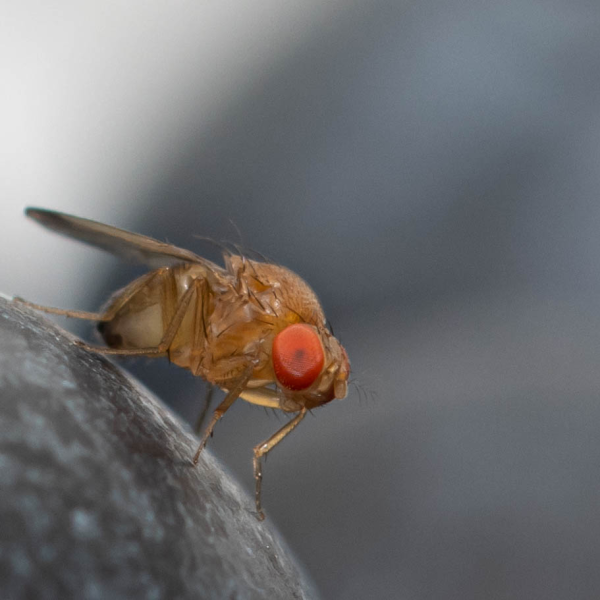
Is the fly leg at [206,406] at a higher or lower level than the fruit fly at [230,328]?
lower

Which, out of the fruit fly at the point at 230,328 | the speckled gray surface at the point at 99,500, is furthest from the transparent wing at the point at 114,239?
the speckled gray surface at the point at 99,500

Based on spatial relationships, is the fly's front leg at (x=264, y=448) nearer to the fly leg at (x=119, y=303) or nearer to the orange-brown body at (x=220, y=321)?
the orange-brown body at (x=220, y=321)

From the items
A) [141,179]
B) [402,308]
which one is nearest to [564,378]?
[402,308]

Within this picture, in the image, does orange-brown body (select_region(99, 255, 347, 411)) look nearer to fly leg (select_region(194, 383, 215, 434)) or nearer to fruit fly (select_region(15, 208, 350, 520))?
fruit fly (select_region(15, 208, 350, 520))

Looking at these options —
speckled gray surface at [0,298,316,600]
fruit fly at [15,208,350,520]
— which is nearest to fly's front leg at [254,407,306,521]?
fruit fly at [15,208,350,520]

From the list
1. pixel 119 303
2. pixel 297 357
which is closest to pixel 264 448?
pixel 297 357

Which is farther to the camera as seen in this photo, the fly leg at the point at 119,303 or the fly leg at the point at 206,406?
the fly leg at the point at 206,406

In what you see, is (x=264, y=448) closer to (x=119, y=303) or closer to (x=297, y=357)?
(x=297, y=357)

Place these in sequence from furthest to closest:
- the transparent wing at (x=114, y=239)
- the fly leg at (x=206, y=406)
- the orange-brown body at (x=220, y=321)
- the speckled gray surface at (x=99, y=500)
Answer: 1. the fly leg at (x=206, y=406)
2. the orange-brown body at (x=220, y=321)
3. the transparent wing at (x=114, y=239)
4. the speckled gray surface at (x=99, y=500)
